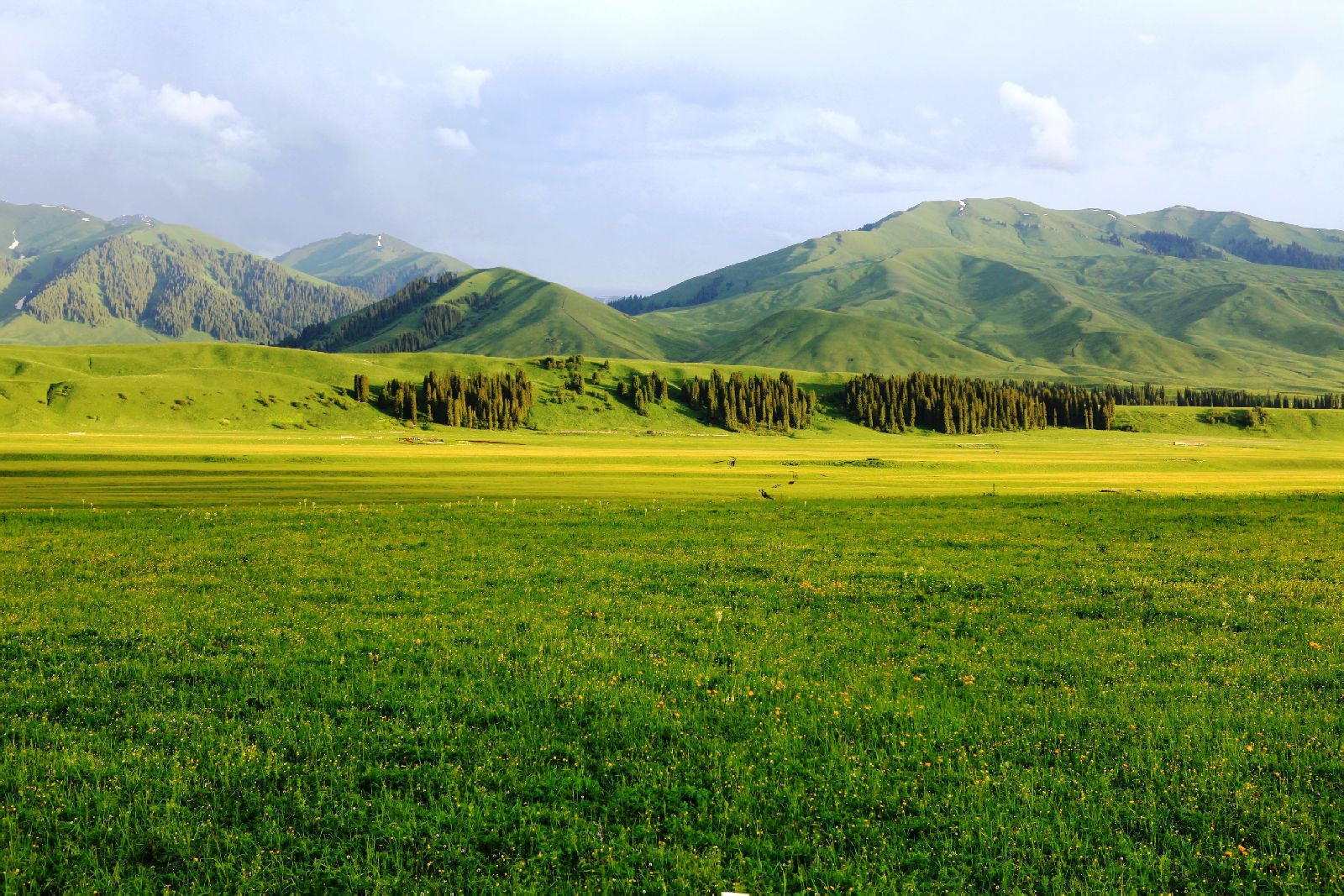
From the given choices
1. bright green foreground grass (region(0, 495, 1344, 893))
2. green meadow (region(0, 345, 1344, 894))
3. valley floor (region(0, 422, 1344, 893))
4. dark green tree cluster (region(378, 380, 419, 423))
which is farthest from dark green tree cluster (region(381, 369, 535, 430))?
bright green foreground grass (region(0, 495, 1344, 893))

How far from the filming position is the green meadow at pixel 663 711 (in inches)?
365

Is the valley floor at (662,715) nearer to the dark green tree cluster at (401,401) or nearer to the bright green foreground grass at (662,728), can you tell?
the bright green foreground grass at (662,728)

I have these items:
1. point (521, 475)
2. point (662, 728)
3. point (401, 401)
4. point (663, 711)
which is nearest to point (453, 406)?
point (401, 401)

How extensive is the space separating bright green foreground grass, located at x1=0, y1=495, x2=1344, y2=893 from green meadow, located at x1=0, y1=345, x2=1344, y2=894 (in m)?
0.06

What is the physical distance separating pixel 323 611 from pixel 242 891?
37.6 ft

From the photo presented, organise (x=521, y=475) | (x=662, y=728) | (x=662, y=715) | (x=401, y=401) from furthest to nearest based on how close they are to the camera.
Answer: (x=401, y=401), (x=521, y=475), (x=662, y=715), (x=662, y=728)

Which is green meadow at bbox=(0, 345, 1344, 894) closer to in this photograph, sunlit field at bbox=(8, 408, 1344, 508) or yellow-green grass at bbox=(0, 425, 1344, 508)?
yellow-green grass at bbox=(0, 425, 1344, 508)

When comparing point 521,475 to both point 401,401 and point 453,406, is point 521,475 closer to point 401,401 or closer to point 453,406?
point 453,406

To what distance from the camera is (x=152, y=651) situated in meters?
15.7

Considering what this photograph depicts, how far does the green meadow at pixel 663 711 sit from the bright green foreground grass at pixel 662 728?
6 cm

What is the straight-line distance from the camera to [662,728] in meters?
12.6

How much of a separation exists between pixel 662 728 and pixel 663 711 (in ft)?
1.89

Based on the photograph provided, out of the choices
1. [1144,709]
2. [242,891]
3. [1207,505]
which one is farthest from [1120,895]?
[1207,505]

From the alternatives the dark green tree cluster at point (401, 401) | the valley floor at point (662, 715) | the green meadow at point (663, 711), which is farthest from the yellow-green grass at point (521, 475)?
the dark green tree cluster at point (401, 401)
